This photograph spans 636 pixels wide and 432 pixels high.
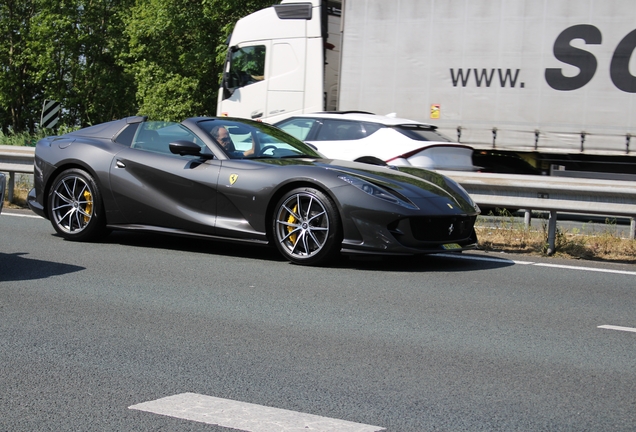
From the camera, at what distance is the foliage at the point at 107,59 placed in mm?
40250

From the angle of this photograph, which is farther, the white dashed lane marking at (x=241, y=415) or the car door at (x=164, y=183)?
the car door at (x=164, y=183)

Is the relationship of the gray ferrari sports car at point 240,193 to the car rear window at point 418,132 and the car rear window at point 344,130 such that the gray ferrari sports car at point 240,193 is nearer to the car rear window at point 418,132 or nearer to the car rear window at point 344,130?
the car rear window at point 418,132


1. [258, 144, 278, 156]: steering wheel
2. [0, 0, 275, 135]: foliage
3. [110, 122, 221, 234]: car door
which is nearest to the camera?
[110, 122, 221, 234]: car door

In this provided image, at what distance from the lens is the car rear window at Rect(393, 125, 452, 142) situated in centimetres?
1324

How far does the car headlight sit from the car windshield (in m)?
1.12

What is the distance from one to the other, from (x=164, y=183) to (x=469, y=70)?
9.25 metres

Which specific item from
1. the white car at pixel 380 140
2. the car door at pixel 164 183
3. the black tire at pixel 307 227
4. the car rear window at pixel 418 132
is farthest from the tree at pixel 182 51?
the black tire at pixel 307 227

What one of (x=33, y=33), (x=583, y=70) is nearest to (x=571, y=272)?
(x=583, y=70)

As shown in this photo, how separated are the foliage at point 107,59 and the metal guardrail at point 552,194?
3046 centimetres

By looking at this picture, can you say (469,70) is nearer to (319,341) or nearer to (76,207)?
(76,207)

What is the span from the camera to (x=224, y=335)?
5164 millimetres

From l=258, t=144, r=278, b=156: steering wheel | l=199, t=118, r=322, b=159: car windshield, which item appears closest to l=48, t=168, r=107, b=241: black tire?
l=199, t=118, r=322, b=159: car windshield

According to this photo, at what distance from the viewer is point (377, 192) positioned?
293 inches

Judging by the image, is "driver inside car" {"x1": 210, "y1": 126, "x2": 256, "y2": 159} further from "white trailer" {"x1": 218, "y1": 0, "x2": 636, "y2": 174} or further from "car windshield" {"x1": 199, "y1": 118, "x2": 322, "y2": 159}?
"white trailer" {"x1": 218, "y1": 0, "x2": 636, "y2": 174}
